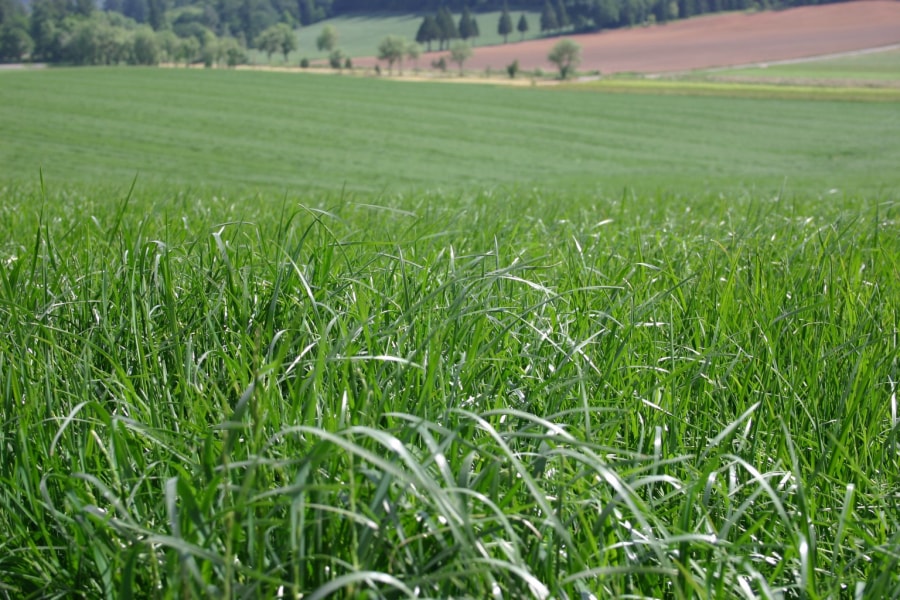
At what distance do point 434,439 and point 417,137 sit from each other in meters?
35.7

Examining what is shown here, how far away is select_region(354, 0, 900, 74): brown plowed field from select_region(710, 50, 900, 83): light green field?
5.16 m

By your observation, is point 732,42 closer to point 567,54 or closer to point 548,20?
point 567,54

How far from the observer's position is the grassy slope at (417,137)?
25.7 meters

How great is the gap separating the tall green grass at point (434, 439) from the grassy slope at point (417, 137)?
58.1 ft

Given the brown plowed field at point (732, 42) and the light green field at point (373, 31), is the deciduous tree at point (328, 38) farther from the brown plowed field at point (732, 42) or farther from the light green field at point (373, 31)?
the brown plowed field at point (732, 42)

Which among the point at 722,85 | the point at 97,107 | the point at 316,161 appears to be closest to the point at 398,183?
the point at 316,161

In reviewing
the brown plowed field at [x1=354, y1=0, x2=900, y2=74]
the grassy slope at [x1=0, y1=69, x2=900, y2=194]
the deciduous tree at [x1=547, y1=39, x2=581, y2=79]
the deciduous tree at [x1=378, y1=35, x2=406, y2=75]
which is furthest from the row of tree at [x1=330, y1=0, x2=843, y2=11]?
the grassy slope at [x1=0, y1=69, x2=900, y2=194]

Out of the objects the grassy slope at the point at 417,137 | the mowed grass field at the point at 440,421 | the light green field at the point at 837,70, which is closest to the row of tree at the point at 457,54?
the light green field at the point at 837,70

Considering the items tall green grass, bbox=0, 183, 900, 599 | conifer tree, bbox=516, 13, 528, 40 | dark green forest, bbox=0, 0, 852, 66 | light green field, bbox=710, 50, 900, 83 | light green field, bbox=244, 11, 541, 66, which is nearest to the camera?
tall green grass, bbox=0, 183, 900, 599

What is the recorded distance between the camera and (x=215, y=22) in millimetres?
143375

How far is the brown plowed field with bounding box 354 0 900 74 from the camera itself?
83.9 metres

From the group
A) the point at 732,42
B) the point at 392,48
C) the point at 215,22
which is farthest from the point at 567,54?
the point at 215,22

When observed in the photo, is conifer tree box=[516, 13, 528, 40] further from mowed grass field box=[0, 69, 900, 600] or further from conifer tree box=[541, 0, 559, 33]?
mowed grass field box=[0, 69, 900, 600]

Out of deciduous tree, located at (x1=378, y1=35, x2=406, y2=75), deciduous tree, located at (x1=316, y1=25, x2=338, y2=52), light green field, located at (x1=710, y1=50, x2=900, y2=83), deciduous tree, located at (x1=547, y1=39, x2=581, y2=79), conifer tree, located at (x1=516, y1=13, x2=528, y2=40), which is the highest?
conifer tree, located at (x1=516, y1=13, x2=528, y2=40)
